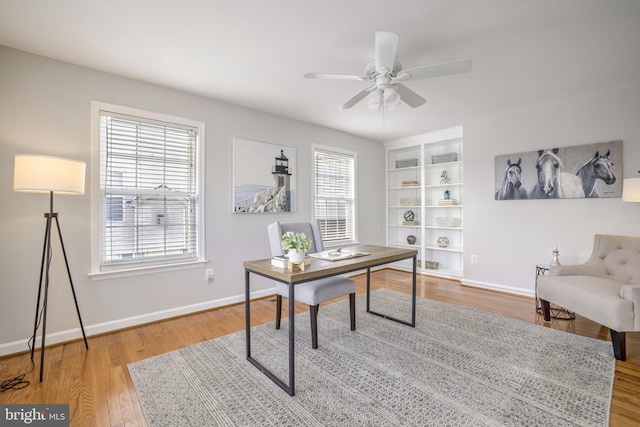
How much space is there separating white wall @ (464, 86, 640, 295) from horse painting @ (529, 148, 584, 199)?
0.09 metres

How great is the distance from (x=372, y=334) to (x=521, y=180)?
116 inches

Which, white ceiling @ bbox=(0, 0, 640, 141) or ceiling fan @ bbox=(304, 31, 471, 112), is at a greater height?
white ceiling @ bbox=(0, 0, 640, 141)

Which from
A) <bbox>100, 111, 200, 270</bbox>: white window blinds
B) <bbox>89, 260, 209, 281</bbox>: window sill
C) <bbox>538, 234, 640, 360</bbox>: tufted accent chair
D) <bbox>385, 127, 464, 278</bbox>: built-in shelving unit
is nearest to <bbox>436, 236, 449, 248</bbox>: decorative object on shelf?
<bbox>385, 127, 464, 278</bbox>: built-in shelving unit

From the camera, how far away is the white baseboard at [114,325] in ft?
7.38

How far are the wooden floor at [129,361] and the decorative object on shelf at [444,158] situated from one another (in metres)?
2.23

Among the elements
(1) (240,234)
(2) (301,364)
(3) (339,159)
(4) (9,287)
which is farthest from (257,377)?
(3) (339,159)

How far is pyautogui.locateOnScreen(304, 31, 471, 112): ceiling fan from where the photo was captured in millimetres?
1781

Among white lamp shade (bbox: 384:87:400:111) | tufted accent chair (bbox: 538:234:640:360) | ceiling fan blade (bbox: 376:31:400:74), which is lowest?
tufted accent chair (bbox: 538:234:640:360)

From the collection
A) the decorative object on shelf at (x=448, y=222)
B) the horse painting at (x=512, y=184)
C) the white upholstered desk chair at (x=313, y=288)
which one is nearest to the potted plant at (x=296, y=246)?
the white upholstered desk chair at (x=313, y=288)

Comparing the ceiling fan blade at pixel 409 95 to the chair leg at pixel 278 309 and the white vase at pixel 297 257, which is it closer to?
the white vase at pixel 297 257

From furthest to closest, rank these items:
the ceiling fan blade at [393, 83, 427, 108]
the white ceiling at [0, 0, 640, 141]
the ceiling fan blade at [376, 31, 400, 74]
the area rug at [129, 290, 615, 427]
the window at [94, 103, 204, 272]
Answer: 1. the window at [94, 103, 204, 272]
2. the ceiling fan blade at [393, 83, 427, 108]
3. the white ceiling at [0, 0, 640, 141]
4. the ceiling fan blade at [376, 31, 400, 74]
5. the area rug at [129, 290, 615, 427]

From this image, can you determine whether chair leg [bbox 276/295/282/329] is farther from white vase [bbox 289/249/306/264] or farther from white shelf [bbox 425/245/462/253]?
white shelf [bbox 425/245/462/253]

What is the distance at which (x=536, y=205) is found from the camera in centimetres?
368

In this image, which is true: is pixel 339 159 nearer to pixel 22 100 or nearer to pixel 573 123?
pixel 573 123
